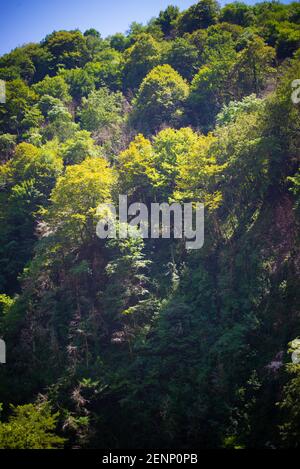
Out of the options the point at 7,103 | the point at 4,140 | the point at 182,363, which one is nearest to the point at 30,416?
the point at 182,363

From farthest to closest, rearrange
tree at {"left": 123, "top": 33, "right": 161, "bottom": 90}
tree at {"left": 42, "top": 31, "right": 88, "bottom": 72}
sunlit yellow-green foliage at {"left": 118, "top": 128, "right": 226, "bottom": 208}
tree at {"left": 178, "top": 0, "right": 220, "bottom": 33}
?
tree at {"left": 42, "top": 31, "right": 88, "bottom": 72}
tree at {"left": 178, "top": 0, "right": 220, "bottom": 33}
tree at {"left": 123, "top": 33, "right": 161, "bottom": 90}
sunlit yellow-green foliage at {"left": 118, "top": 128, "right": 226, "bottom": 208}

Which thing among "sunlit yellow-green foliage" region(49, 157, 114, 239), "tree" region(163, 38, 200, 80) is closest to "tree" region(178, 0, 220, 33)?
"tree" region(163, 38, 200, 80)

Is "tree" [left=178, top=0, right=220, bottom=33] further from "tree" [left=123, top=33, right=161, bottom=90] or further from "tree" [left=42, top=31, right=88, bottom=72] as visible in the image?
"tree" [left=42, top=31, right=88, bottom=72]

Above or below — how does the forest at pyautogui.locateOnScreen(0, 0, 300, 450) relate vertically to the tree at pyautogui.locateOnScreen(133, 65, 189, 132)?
below

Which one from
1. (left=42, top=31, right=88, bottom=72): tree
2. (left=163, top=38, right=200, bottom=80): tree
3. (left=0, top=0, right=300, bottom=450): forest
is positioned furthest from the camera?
(left=42, top=31, right=88, bottom=72): tree

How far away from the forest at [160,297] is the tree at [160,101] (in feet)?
21.3

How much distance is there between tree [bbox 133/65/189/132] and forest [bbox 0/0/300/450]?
256 inches

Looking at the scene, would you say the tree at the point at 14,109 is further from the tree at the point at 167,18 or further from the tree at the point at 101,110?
the tree at the point at 167,18

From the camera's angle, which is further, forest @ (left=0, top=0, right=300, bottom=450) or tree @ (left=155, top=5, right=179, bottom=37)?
tree @ (left=155, top=5, right=179, bottom=37)

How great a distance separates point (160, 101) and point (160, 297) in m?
23.6

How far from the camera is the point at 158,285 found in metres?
28.8

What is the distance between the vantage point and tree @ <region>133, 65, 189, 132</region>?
44.8 metres

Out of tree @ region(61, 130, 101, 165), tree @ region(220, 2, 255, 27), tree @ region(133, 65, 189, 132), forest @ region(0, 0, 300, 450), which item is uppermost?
tree @ region(220, 2, 255, 27)

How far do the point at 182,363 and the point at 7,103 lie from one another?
4046 centimetres
